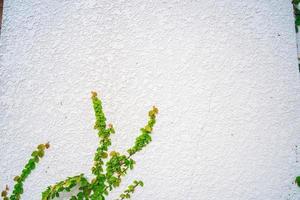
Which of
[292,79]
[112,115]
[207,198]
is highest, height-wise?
[292,79]

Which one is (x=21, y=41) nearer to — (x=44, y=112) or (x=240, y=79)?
(x=44, y=112)

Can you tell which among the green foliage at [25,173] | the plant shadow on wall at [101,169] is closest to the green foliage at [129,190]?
the plant shadow on wall at [101,169]

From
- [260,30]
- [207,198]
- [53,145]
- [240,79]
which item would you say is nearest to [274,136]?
[240,79]

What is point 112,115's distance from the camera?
1751 mm

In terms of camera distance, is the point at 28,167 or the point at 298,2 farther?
the point at 298,2

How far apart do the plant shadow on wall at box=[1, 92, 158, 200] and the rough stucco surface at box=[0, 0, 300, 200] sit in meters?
0.05

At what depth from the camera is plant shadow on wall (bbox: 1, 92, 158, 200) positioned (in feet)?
5.65

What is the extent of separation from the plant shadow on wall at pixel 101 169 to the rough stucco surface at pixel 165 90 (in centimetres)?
5

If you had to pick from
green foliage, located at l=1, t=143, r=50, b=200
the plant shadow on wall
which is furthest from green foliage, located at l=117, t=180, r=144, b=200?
green foliage, located at l=1, t=143, r=50, b=200

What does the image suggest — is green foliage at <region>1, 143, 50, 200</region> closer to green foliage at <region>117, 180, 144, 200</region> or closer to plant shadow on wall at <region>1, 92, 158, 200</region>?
plant shadow on wall at <region>1, 92, 158, 200</region>

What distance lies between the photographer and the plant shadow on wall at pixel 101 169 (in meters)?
1.72

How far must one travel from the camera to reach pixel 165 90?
176 centimetres

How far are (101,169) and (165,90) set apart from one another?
0.73 metres

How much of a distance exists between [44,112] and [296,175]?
1908 mm
